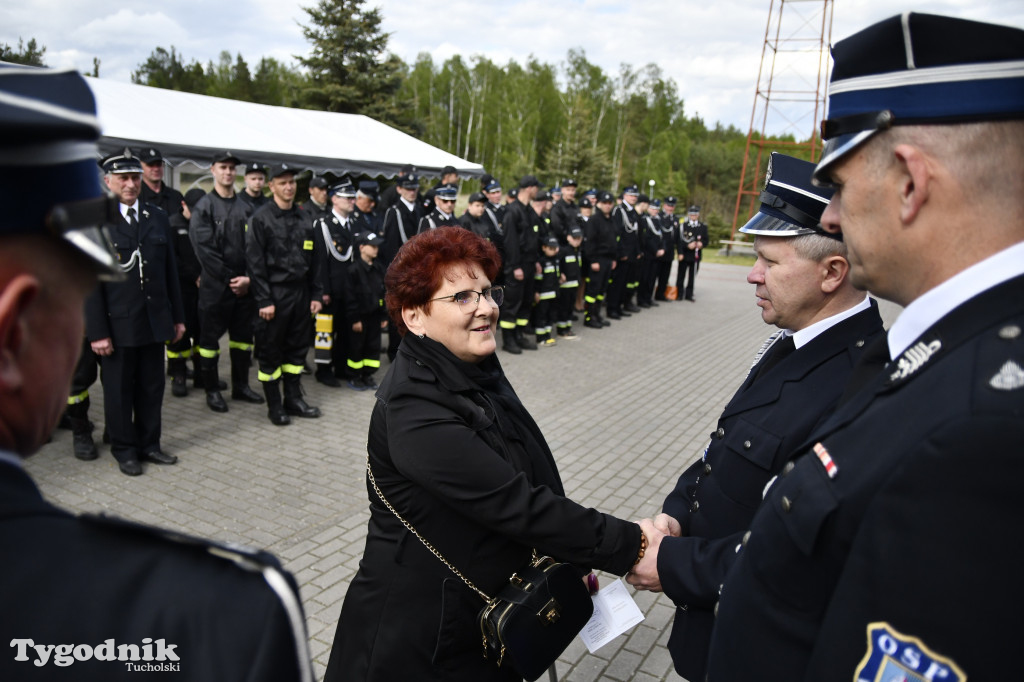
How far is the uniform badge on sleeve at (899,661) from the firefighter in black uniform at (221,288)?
23.9 feet

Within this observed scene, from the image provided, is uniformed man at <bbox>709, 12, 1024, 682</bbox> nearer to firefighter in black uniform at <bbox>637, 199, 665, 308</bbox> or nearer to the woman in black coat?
the woman in black coat

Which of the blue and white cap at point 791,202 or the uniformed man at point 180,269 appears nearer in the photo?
the blue and white cap at point 791,202

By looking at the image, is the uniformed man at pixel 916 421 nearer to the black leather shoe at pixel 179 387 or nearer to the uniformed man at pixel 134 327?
the uniformed man at pixel 134 327

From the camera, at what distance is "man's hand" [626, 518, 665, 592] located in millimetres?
2211

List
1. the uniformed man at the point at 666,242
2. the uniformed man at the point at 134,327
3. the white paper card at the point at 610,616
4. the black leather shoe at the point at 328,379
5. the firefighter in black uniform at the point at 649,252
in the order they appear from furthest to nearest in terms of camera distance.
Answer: the uniformed man at the point at 666,242 < the firefighter in black uniform at the point at 649,252 < the black leather shoe at the point at 328,379 < the uniformed man at the point at 134,327 < the white paper card at the point at 610,616

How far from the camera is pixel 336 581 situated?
13.9 feet

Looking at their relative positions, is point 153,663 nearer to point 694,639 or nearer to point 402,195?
point 694,639

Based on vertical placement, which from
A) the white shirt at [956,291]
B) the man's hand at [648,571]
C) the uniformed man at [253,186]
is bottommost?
the man's hand at [648,571]

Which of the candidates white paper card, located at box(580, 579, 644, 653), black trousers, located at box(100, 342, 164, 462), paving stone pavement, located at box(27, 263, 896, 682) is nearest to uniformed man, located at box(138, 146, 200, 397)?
paving stone pavement, located at box(27, 263, 896, 682)

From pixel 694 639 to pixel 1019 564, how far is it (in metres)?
1.32

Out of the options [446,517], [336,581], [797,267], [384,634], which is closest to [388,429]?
[446,517]

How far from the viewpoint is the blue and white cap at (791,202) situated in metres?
2.24

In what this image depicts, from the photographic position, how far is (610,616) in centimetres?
251

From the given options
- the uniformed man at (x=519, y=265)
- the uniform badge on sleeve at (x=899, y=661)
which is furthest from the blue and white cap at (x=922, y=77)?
the uniformed man at (x=519, y=265)
